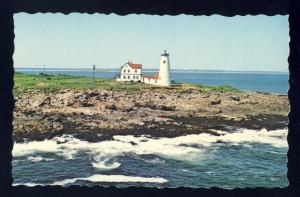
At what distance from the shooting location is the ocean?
32.3 m

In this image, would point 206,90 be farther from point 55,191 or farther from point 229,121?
point 55,191

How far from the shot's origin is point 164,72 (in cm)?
7188

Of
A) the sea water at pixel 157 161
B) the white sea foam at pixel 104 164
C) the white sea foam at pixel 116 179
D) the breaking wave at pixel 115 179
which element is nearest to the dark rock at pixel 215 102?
the sea water at pixel 157 161

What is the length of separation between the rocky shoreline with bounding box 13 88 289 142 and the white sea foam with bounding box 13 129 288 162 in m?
1.12

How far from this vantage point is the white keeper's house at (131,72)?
242 ft

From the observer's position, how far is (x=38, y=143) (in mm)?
37656

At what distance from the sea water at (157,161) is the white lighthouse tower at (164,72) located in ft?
92.2

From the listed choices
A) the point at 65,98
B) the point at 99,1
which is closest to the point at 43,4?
the point at 99,1

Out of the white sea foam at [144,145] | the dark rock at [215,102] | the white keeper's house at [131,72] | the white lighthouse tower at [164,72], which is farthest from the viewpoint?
the white keeper's house at [131,72]

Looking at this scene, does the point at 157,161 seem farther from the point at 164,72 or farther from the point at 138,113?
the point at 164,72

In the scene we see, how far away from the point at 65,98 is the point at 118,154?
2050 cm

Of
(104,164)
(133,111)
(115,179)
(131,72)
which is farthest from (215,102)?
(115,179)

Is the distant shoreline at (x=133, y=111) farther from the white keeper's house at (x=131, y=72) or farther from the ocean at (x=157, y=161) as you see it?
the white keeper's house at (x=131, y=72)

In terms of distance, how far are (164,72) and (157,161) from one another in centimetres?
3628
